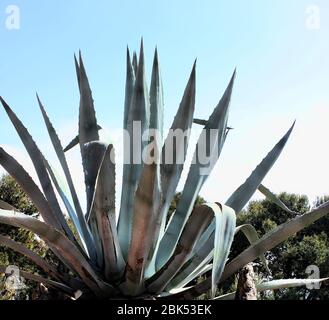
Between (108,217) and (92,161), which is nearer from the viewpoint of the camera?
(92,161)

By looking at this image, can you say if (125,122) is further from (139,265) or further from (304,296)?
(304,296)

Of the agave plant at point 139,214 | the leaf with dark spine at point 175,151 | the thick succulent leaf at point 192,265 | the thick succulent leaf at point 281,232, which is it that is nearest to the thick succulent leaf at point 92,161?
the agave plant at point 139,214

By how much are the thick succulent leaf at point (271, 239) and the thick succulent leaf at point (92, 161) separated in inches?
33.3

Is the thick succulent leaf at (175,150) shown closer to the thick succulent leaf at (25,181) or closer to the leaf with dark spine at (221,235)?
the leaf with dark spine at (221,235)

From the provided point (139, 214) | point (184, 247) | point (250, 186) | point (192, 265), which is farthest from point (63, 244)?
point (250, 186)

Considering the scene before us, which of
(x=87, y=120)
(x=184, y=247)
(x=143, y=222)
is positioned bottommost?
(x=184, y=247)

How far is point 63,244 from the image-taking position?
8.33ft

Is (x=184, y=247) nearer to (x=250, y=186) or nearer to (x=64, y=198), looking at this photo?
(x=250, y=186)

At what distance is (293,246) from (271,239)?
15922 mm

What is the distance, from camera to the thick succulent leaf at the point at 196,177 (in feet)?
9.65

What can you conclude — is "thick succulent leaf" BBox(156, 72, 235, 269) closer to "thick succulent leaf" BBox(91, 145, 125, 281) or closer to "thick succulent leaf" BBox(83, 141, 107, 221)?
"thick succulent leaf" BBox(91, 145, 125, 281)

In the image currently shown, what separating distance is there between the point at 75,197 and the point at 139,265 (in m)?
0.83
